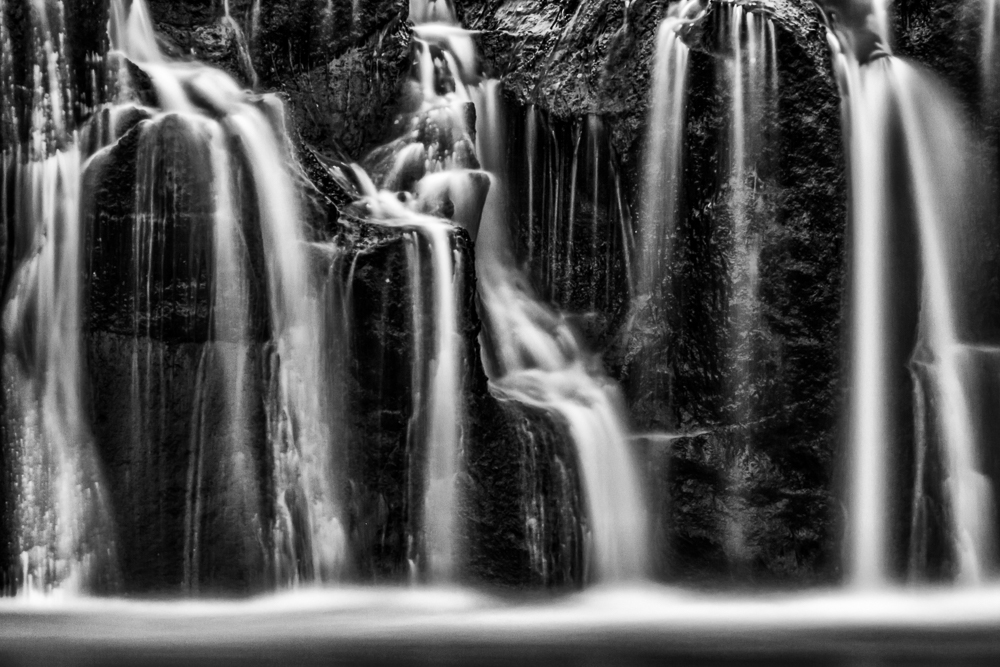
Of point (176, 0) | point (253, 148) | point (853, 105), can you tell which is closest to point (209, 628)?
point (253, 148)

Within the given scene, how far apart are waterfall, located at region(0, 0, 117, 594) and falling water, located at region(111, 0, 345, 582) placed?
82 centimetres

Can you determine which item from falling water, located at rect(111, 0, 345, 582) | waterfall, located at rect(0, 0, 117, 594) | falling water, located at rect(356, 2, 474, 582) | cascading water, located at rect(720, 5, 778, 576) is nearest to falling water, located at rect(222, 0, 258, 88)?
falling water, located at rect(111, 0, 345, 582)

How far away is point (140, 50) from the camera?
36.5 feet

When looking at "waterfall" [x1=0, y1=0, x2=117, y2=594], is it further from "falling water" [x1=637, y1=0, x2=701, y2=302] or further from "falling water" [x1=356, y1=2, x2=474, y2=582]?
"falling water" [x1=637, y1=0, x2=701, y2=302]

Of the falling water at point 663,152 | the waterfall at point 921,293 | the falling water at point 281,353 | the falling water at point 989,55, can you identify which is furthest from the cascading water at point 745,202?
the falling water at point 281,353

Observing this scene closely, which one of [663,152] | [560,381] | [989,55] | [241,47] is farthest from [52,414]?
[989,55]

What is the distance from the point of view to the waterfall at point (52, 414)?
31.7ft

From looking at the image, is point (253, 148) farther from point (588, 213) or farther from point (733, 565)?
point (733, 565)

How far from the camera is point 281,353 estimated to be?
10008 millimetres

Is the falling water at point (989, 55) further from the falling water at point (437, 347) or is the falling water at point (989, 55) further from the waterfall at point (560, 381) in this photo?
the falling water at point (437, 347)

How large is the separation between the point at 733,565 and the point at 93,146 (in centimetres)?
632

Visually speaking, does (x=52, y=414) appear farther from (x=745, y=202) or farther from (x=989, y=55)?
(x=989, y=55)

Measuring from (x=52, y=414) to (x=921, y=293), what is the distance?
731 cm

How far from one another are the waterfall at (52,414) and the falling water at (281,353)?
824 millimetres
